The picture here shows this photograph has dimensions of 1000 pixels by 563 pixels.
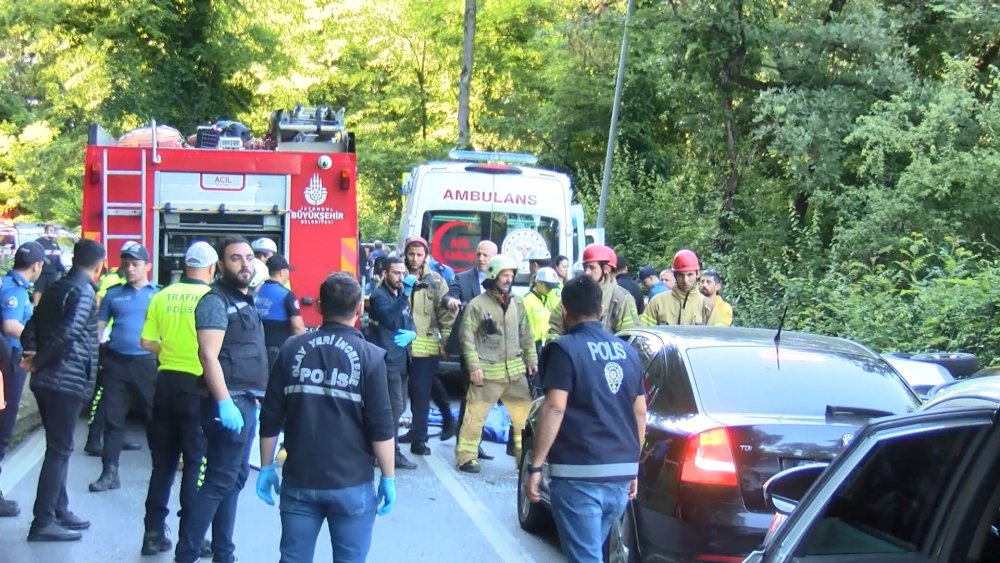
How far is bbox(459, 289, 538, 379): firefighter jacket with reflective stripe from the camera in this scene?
10391 mm

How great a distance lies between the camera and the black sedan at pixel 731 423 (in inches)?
229

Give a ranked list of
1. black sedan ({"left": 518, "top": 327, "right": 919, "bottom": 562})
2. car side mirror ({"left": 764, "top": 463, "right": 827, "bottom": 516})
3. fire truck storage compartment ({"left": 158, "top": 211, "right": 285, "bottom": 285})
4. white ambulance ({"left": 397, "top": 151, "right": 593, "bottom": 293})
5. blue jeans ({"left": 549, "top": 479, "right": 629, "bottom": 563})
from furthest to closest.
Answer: white ambulance ({"left": 397, "top": 151, "right": 593, "bottom": 293}), fire truck storage compartment ({"left": 158, "top": 211, "right": 285, "bottom": 285}), black sedan ({"left": 518, "top": 327, "right": 919, "bottom": 562}), blue jeans ({"left": 549, "top": 479, "right": 629, "bottom": 563}), car side mirror ({"left": 764, "top": 463, "right": 827, "bottom": 516})

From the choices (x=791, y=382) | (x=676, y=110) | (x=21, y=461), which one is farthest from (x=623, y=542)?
(x=676, y=110)

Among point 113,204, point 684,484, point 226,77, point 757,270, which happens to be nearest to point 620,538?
point 684,484

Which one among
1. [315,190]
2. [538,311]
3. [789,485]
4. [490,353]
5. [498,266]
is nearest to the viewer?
[789,485]

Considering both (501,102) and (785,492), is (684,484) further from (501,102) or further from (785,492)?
(501,102)

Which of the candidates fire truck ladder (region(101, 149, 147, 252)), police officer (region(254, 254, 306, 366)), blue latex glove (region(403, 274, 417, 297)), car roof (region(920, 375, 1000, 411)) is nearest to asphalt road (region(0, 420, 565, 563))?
police officer (region(254, 254, 306, 366))

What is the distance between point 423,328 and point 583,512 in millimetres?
5926

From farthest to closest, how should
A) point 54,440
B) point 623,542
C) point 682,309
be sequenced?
point 682,309 → point 54,440 → point 623,542

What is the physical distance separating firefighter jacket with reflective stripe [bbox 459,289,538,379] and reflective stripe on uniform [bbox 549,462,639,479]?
16.6ft

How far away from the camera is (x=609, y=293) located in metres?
11.1

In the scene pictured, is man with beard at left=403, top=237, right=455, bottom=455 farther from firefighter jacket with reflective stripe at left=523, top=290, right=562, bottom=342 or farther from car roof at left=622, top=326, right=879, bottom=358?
car roof at left=622, top=326, right=879, bottom=358

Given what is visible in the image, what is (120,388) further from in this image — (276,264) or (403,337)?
(403,337)

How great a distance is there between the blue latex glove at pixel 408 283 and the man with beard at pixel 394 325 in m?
0.04
